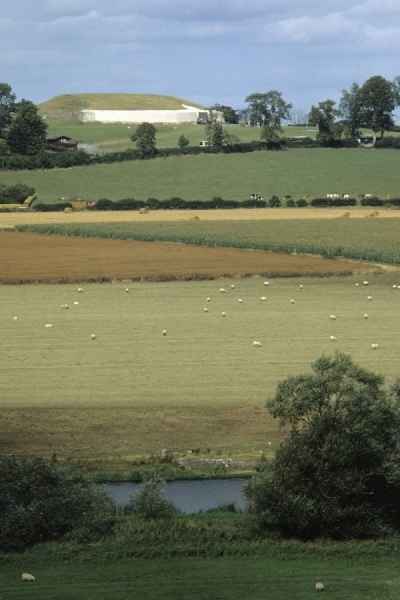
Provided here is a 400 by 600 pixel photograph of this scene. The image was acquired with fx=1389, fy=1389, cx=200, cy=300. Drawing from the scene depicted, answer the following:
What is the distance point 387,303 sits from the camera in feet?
172

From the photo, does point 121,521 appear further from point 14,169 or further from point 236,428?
point 14,169

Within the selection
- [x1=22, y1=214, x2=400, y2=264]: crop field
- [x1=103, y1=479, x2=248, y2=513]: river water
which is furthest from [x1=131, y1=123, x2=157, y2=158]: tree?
[x1=103, y1=479, x2=248, y2=513]: river water

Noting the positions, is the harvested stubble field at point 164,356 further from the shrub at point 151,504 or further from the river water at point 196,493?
the shrub at point 151,504

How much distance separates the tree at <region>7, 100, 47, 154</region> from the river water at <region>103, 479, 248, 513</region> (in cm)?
14204

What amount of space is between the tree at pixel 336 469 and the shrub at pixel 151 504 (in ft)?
4.67

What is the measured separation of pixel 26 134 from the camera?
170 m

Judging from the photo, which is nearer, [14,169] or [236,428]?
[236,428]

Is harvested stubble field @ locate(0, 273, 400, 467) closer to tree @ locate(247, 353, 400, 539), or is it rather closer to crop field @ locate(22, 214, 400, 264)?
tree @ locate(247, 353, 400, 539)

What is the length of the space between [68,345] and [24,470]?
64.5ft

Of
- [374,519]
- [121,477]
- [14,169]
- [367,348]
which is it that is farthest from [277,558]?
[14,169]

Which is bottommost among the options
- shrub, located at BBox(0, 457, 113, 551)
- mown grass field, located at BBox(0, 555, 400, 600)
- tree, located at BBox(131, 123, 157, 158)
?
mown grass field, located at BBox(0, 555, 400, 600)

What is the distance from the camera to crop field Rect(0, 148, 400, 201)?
445ft

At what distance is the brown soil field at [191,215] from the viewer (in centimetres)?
10412

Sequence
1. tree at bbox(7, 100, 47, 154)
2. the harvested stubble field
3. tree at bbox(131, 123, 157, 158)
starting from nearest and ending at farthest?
the harvested stubble field
tree at bbox(131, 123, 157, 158)
tree at bbox(7, 100, 47, 154)
